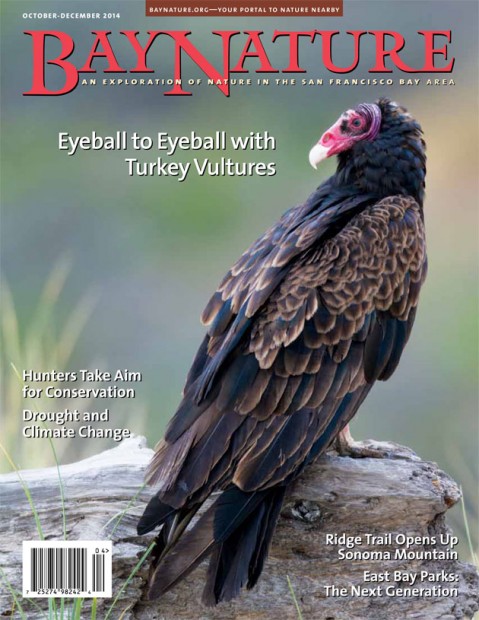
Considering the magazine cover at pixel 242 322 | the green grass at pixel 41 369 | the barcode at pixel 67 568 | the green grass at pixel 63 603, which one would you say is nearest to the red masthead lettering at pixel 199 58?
the magazine cover at pixel 242 322

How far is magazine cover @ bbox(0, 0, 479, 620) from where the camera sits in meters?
5.05

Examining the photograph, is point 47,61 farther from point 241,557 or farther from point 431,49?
point 241,557

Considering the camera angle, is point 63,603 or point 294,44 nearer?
point 63,603

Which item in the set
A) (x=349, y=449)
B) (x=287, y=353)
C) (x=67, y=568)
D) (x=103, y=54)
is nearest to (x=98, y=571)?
(x=67, y=568)

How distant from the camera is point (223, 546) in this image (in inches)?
196

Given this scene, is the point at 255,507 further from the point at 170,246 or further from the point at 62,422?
the point at 170,246

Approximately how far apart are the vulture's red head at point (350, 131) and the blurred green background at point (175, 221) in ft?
0.58

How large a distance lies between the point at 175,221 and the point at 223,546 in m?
3.11

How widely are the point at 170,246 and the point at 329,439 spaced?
8.58 ft

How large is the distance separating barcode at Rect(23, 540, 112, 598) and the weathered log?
0.19 feet

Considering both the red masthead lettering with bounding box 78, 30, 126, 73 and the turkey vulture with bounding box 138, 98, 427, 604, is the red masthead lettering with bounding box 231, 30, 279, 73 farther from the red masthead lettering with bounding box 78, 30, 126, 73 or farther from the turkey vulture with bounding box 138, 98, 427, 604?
the red masthead lettering with bounding box 78, 30, 126, 73

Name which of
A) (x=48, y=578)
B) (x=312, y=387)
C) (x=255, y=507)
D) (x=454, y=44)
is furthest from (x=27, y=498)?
(x=454, y=44)

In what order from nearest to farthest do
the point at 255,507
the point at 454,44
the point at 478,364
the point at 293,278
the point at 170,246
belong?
the point at 255,507 < the point at 293,278 < the point at 454,44 < the point at 478,364 < the point at 170,246

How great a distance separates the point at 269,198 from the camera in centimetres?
736
